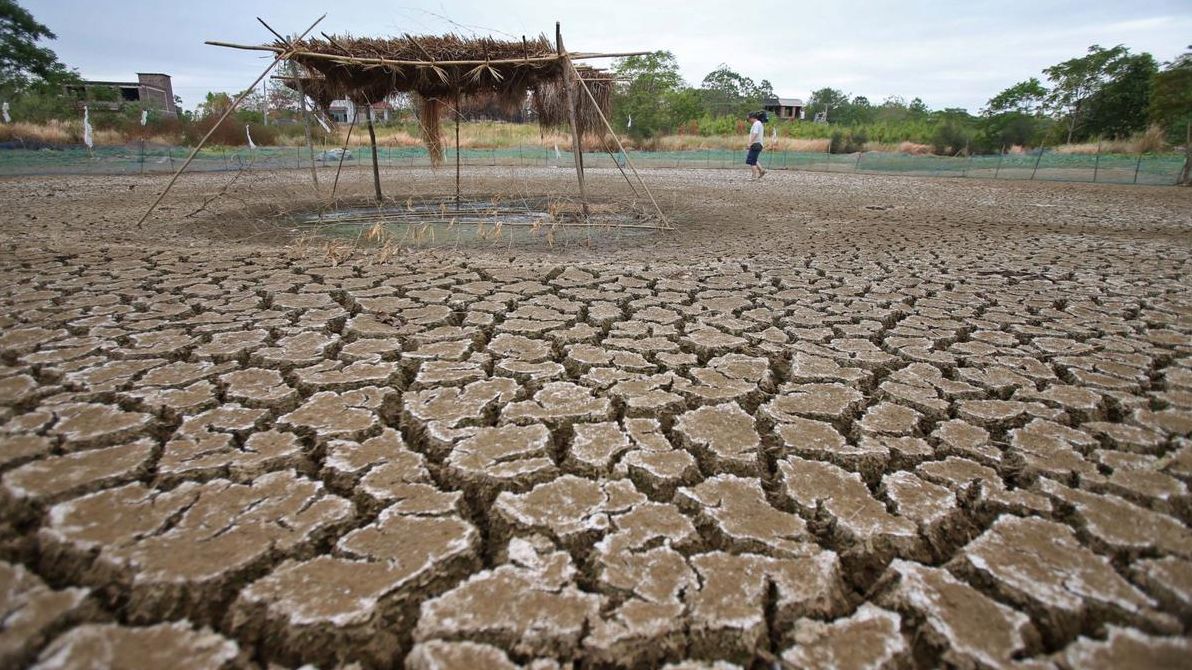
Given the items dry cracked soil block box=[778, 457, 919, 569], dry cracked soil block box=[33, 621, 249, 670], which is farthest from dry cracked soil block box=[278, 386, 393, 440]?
dry cracked soil block box=[778, 457, 919, 569]

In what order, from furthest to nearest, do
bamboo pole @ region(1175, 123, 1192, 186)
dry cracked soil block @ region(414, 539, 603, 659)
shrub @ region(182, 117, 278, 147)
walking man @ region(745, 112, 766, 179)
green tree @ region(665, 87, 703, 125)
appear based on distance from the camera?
green tree @ region(665, 87, 703, 125), shrub @ region(182, 117, 278, 147), walking man @ region(745, 112, 766, 179), bamboo pole @ region(1175, 123, 1192, 186), dry cracked soil block @ region(414, 539, 603, 659)

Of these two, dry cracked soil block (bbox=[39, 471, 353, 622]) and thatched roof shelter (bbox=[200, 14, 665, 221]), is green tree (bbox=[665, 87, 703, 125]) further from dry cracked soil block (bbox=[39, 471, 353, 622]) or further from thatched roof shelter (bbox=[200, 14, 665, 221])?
dry cracked soil block (bbox=[39, 471, 353, 622])

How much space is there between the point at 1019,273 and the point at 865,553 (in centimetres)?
367

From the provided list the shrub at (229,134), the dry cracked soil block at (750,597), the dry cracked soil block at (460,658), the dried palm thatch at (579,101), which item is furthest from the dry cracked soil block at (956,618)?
the shrub at (229,134)

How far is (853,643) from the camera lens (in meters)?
1.02

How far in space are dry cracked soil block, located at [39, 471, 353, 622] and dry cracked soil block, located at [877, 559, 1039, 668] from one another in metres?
1.23

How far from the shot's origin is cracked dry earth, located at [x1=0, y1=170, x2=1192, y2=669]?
1025 mm

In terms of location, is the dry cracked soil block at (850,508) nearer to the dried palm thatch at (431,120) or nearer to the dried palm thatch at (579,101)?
the dried palm thatch at (579,101)

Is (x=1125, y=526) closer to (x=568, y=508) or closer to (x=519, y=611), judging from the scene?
(x=568, y=508)

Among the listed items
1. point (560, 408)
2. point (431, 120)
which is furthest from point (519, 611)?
point (431, 120)

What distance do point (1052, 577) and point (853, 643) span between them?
19.9 inches

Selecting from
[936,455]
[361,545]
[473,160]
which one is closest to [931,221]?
[936,455]

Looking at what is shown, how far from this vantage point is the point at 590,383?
6.85 ft

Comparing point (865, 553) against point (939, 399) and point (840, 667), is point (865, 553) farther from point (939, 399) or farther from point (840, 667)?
point (939, 399)
